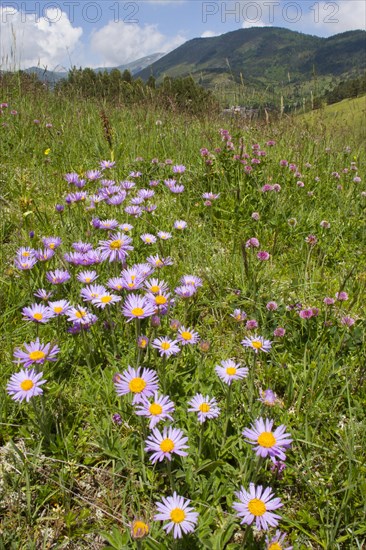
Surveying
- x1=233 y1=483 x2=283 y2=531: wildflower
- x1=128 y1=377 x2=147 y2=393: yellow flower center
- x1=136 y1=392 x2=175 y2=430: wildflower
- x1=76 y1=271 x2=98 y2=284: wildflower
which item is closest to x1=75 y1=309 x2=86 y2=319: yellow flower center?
x1=76 y1=271 x2=98 y2=284: wildflower

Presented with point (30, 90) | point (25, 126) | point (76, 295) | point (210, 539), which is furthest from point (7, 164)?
point (210, 539)

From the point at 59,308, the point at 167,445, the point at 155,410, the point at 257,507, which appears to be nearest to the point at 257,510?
the point at 257,507

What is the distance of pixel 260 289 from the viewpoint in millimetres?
2680

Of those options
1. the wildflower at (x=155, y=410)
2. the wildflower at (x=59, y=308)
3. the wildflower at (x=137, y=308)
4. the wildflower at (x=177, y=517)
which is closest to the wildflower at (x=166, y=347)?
the wildflower at (x=137, y=308)

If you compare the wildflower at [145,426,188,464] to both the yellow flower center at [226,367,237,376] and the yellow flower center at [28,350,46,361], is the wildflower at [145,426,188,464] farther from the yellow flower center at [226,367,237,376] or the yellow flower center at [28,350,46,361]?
the yellow flower center at [28,350,46,361]

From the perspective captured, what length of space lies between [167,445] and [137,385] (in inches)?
10.2

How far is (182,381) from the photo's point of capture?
6.52 feet

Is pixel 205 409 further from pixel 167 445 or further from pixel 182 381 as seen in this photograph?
pixel 182 381

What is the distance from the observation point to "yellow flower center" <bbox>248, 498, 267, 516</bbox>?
1.22 meters

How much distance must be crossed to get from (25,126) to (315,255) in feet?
13.6

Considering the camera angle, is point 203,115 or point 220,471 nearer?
point 220,471

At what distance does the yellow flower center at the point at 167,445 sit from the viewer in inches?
53.8

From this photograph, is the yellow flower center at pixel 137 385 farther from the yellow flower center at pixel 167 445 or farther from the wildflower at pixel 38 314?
the wildflower at pixel 38 314

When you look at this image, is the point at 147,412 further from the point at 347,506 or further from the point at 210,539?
the point at 347,506
